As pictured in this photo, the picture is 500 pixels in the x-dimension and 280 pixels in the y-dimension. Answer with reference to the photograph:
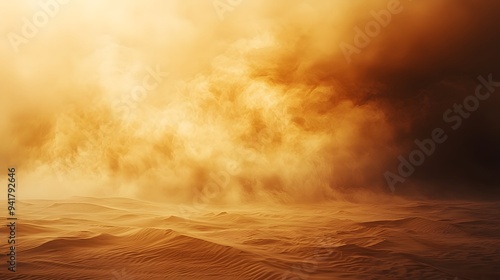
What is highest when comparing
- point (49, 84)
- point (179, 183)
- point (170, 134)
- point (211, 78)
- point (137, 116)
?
point (49, 84)

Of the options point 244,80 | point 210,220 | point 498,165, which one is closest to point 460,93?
point 498,165

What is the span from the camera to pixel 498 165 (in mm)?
20766

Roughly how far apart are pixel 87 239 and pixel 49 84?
46.0 feet

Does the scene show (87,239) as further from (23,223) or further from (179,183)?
(179,183)
